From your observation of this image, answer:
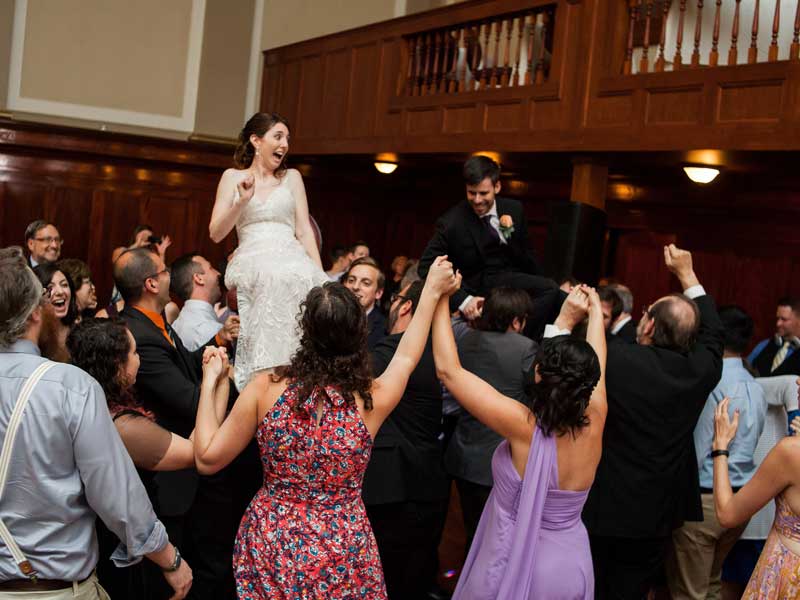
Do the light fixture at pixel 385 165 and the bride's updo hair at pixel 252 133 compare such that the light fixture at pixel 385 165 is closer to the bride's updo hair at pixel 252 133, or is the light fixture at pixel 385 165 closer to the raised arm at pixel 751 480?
the bride's updo hair at pixel 252 133

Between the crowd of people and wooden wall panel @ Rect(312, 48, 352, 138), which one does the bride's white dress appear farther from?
wooden wall panel @ Rect(312, 48, 352, 138)

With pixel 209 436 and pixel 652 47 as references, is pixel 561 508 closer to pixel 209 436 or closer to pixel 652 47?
pixel 209 436

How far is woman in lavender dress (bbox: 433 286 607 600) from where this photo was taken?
2922mm

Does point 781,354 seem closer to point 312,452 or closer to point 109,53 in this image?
point 312,452

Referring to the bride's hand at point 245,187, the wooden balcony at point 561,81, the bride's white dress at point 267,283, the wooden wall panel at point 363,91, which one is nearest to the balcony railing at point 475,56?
the wooden balcony at point 561,81

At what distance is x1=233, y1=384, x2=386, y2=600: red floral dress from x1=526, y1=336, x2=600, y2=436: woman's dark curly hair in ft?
1.89

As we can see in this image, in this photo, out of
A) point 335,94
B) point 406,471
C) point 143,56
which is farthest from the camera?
point 143,56

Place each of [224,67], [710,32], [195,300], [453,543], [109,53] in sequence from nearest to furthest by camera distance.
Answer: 1. [195,300]
2. [453,543]
3. [710,32]
4. [109,53]
5. [224,67]

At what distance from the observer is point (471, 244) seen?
4754 millimetres

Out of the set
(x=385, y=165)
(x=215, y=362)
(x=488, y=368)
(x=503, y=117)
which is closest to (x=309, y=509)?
(x=215, y=362)

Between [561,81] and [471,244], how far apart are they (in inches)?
116

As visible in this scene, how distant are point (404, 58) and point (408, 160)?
39.3 inches

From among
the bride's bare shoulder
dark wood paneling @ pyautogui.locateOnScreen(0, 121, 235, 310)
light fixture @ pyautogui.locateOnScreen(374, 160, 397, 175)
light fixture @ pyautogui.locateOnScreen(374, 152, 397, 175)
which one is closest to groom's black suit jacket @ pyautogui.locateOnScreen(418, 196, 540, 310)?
the bride's bare shoulder

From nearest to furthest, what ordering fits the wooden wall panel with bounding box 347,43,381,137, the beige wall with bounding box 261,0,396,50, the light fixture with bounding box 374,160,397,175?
the wooden wall panel with bounding box 347,43,381,137 < the light fixture with bounding box 374,160,397,175 < the beige wall with bounding box 261,0,396,50
